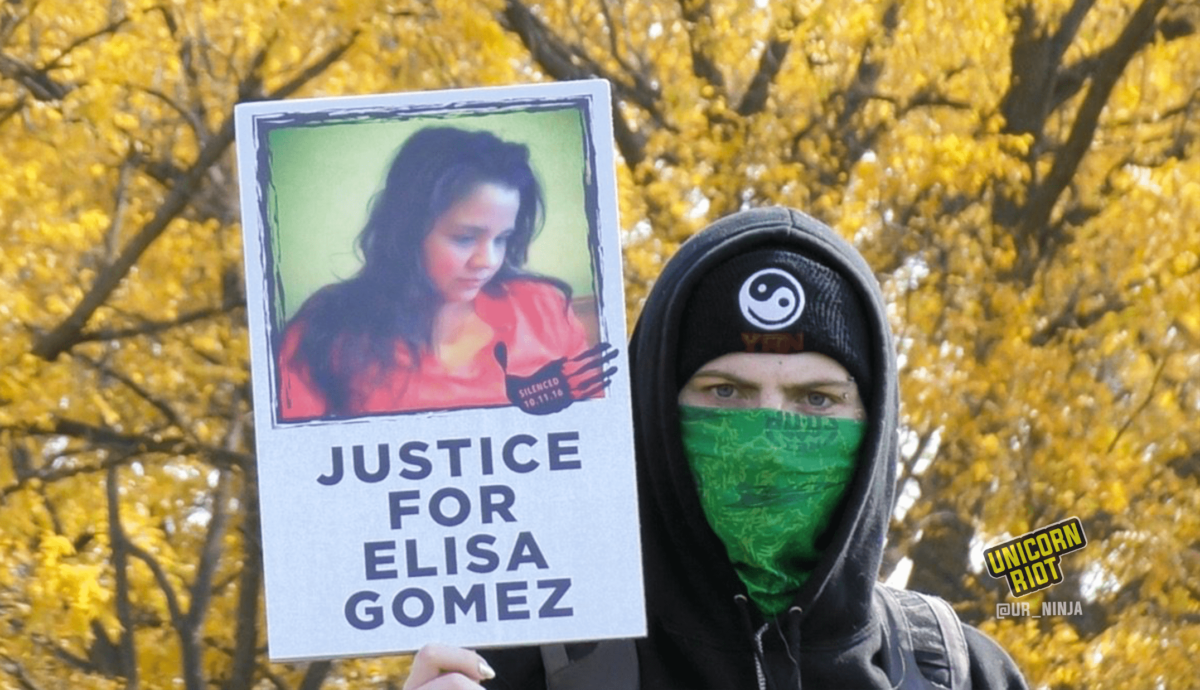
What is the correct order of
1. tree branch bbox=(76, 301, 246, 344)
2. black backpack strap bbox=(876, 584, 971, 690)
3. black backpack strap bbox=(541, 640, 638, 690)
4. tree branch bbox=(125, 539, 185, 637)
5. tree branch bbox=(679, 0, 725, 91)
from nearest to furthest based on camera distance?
black backpack strap bbox=(541, 640, 638, 690), black backpack strap bbox=(876, 584, 971, 690), tree branch bbox=(76, 301, 246, 344), tree branch bbox=(125, 539, 185, 637), tree branch bbox=(679, 0, 725, 91)

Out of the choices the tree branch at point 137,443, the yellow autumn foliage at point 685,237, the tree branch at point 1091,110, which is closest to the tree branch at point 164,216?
the yellow autumn foliage at point 685,237

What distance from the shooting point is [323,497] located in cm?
262

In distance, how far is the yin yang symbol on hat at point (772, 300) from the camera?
264cm

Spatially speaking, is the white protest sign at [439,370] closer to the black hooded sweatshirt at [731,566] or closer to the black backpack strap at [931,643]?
the black hooded sweatshirt at [731,566]

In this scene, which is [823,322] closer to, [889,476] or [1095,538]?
[889,476]

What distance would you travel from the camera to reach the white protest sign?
8.57 feet

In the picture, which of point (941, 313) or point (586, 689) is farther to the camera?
point (941, 313)

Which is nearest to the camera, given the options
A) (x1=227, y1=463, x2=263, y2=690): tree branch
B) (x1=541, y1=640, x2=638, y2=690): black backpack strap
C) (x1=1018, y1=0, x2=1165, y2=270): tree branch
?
(x1=541, y1=640, x2=638, y2=690): black backpack strap

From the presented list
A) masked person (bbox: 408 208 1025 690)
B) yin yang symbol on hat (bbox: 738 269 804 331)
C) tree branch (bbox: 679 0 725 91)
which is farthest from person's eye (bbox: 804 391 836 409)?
tree branch (bbox: 679 0 725 91)

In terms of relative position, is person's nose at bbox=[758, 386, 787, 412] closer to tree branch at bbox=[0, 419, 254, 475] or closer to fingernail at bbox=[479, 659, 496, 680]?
fingernail at bbox=[479, 659, 496, 680]

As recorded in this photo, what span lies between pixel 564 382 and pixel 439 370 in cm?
15

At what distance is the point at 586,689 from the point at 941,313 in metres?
7.64

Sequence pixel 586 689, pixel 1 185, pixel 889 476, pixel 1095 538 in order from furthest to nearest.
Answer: pixel 1095 538 < pixel 1 185 < pixel 889 476 < pixel 586 689

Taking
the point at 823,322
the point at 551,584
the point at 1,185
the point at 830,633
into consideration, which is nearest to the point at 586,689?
Result: the point at 551,584
